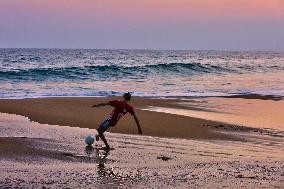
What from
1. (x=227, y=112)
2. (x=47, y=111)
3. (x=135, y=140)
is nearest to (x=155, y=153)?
(x=135, y=140)

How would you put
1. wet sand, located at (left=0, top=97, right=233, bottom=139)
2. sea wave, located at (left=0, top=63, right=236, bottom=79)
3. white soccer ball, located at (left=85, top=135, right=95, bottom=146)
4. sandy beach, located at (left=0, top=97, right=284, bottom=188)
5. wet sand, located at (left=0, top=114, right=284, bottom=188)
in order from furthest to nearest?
sea wave, located at (left=0, top=63, right=236, bottom=79)
wet sand, located at (left=0, top=97, right=233, bottom=139)
white soccer ball, located at (left=85, top=135, right=95, bottom=146)
sandy beach, located at (left=0, top=97, right=284, bottom=188)
wet sand, located at (left=0, top=114, right=284, bottom=188)

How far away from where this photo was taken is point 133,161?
9984 mm

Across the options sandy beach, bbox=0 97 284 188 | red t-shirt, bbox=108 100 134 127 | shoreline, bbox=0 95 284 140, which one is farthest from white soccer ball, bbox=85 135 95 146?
shoreline, bbox=0 95 284 140

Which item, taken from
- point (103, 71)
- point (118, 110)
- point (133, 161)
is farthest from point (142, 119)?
point (103, 71)

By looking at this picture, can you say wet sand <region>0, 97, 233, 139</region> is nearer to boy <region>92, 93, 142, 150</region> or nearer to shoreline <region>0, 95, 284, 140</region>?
shoreline <region>0, 95, 284, 140</region>

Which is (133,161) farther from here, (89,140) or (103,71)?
(103,71)

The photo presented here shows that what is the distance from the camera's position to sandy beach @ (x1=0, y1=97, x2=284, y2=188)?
8281 mm

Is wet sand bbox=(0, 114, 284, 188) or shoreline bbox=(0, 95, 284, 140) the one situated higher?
wet sand bbox=(0, 114, 284, 188)

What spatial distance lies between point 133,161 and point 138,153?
0.83 m

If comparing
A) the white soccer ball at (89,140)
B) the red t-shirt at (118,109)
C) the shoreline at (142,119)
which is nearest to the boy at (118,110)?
the red t-shirt at (118,109)

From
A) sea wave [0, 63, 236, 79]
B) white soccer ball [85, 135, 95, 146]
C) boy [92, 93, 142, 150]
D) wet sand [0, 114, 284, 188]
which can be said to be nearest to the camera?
wet sand [0, 114, 284, 188]

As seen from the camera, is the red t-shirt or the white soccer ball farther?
the white soccer ball

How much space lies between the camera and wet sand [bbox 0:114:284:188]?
816cm

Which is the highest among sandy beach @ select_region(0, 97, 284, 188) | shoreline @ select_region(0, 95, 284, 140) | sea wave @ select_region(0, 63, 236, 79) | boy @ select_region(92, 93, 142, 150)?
boy @ select_region(92, 93, 142, 150)
